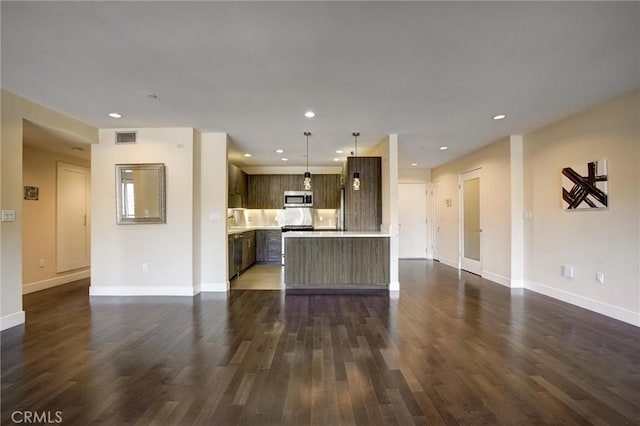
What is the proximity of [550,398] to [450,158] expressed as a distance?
5982 millimetres

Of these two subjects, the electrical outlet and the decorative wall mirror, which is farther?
the decorative wall mirror

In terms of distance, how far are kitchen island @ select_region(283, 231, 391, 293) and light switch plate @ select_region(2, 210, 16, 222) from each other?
3.37 meters

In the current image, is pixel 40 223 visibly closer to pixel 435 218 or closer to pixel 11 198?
pixel 11 198

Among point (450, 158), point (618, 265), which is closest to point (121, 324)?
point (618, 265)

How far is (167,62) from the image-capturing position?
270cm

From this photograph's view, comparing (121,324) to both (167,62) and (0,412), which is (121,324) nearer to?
(0,412)

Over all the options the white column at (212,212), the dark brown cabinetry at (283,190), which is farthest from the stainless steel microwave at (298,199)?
the white column at (212,212)

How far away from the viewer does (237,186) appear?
6.94 metres

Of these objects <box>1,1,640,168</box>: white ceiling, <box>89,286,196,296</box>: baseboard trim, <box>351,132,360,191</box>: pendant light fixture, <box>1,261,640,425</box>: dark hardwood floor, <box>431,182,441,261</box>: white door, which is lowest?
<box>1,261,640,425</box>: dark hardwood floor

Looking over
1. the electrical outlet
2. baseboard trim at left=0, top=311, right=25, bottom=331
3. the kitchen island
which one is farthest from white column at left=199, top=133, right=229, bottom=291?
the electrical outlet

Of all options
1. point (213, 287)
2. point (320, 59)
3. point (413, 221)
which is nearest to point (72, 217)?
point (213, 287)

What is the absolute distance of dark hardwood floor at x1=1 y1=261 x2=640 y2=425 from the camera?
1.93 metres

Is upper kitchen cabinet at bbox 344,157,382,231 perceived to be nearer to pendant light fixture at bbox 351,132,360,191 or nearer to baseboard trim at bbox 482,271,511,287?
pendant light fixture at bbox 351,132,360,191

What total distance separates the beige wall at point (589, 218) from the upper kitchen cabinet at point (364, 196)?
250cm
